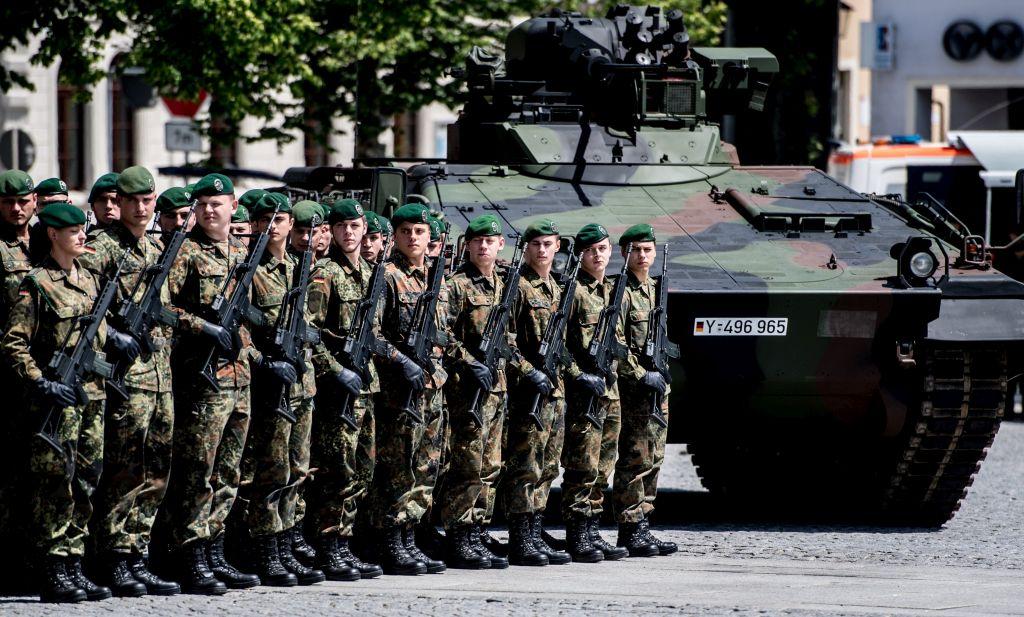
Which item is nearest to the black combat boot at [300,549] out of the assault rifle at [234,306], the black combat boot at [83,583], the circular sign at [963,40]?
the assault rifle at [234,306]

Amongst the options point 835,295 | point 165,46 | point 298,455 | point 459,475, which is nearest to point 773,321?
point 835,295

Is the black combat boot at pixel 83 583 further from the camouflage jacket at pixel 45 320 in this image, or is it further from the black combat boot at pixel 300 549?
the black combat boot at pixel 300 549

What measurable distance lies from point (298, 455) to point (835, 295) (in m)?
3.48

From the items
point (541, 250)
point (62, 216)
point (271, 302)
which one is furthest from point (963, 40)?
point (62, 216)

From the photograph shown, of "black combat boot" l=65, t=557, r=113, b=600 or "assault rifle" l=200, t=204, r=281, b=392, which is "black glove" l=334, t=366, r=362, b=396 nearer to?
"assault rifle" l=200, t=204, r=281, b=392

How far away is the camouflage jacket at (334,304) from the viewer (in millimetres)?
9602

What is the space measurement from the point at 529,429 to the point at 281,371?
4.86 ft

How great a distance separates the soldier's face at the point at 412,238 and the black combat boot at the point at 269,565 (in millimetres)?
1523

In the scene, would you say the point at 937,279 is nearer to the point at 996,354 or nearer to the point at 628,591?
the point at 996,354

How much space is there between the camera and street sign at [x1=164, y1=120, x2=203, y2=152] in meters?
21.8

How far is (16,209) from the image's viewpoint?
30.4ft

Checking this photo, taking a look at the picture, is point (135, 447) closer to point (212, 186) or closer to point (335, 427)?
point (335, 427)

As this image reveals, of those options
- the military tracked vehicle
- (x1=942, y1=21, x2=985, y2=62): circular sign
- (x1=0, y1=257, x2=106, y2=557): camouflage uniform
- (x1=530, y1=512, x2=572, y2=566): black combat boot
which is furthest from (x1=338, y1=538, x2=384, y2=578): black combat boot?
(x1=942, y1=21, x2=985, y2=62): circular sign

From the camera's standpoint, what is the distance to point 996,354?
11961 mm
